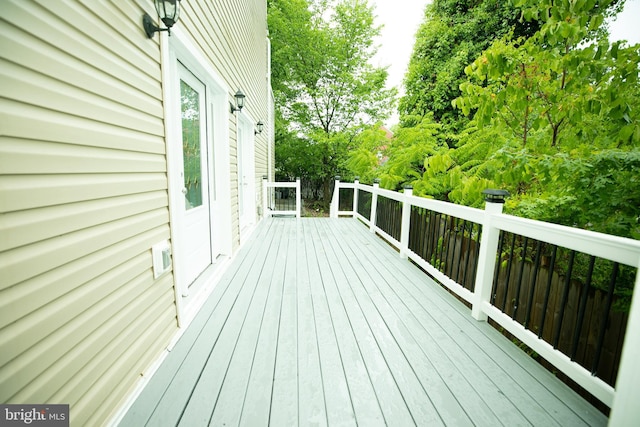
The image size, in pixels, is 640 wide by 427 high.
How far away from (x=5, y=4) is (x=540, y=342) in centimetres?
284

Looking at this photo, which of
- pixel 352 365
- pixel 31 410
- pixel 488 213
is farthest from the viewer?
pixel 488 213

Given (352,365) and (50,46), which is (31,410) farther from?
(352,365)

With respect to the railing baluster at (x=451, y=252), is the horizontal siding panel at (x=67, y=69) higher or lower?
higher

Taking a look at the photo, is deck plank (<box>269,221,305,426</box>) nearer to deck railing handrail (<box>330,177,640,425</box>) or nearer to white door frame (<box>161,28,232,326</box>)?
white door frame (<box>161,28,232,326</box>)

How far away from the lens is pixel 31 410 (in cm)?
91

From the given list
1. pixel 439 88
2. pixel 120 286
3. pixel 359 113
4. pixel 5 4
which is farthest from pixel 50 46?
pixel 359 113

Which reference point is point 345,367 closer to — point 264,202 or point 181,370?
point 181,370

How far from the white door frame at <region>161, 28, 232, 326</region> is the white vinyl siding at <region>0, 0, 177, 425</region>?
0.58ft

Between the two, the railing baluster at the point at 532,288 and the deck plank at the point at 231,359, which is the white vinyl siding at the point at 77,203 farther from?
the railing baluster at the point at 532,288

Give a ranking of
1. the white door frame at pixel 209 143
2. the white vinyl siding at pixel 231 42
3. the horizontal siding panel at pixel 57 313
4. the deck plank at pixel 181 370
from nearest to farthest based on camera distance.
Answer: the horizontal siding panel at pixel 57 313, the deck plank at pixel 181 370, the white door frame at pixel 209 143, the white vinyl siding at pixel 231 42

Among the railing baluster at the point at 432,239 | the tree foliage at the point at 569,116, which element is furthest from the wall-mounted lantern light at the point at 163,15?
the railing baluster at the point at 432,239

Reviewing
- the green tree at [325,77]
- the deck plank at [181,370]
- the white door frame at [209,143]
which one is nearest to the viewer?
the deck plank at [181,370]

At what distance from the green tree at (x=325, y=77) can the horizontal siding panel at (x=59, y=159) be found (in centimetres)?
1055

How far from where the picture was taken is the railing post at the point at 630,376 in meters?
1.05
